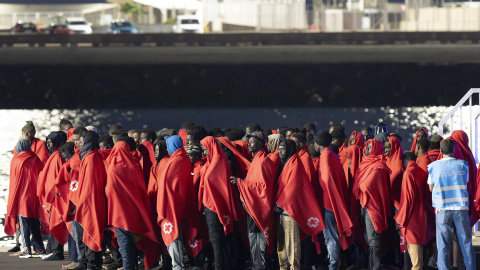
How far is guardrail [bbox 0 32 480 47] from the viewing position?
59.0m

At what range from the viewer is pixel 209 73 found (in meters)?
56.9

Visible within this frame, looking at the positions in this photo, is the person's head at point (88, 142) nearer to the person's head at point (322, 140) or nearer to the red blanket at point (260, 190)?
the red blanket at point (260, 190)

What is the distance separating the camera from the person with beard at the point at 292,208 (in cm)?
1281

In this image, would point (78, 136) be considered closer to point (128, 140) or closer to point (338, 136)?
point (128, 140)

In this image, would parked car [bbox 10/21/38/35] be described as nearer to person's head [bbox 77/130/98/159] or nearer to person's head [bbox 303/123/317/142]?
person's head [bbox 303/123/317/142]

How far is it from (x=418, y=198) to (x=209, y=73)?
4419 centimetres

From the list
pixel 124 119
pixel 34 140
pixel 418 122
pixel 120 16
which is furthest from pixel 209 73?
pixel 34 140

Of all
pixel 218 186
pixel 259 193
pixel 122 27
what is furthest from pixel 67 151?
pixel 122 27

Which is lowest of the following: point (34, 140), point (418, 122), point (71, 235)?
point (418, 122)

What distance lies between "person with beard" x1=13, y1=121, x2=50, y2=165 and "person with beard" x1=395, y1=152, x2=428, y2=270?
4.96 metres

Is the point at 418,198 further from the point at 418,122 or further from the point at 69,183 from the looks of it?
the point at 418,122

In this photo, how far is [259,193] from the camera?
12.8m

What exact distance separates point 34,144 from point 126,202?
2.71 meters

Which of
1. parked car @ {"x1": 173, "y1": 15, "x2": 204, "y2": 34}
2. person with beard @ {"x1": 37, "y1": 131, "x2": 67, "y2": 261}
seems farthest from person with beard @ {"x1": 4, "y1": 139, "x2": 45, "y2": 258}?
parked car @ {"x1": 173, "y1": 15, "x2": 204, "y2": 34}
